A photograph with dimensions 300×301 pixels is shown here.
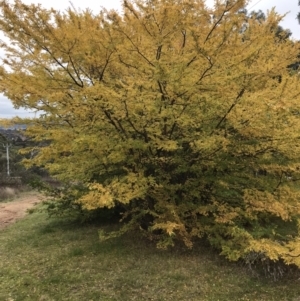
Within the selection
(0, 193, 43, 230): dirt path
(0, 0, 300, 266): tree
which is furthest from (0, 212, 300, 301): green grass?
(0, 193, 43, 230): dirt path

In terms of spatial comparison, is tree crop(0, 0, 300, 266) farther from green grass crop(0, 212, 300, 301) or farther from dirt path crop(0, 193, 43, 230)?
dirt path crop(0, 193, 43, 230)

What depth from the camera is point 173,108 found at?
4.36 m

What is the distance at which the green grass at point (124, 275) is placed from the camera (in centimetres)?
402

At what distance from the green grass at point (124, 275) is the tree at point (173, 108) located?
0.34 meters

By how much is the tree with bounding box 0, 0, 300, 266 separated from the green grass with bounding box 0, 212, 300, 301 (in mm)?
341

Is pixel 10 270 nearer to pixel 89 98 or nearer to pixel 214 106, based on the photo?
pixel 89 98

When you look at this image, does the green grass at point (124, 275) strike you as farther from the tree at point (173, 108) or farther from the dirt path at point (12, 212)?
the dirt path at point (12, 212)

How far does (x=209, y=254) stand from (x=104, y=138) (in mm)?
2254

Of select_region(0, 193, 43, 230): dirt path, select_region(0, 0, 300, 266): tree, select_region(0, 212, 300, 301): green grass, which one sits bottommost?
select_region(0, 193, 43, 230): dirt path

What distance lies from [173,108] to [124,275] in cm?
219

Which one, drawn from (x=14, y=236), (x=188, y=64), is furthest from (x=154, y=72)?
(x=14, y=236)

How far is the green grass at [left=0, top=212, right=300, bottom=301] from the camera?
13.2 feet

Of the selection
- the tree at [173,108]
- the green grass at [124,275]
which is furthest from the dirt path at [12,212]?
the tree at [173,108]

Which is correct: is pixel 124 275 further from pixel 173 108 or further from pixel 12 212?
pixel 12 212
